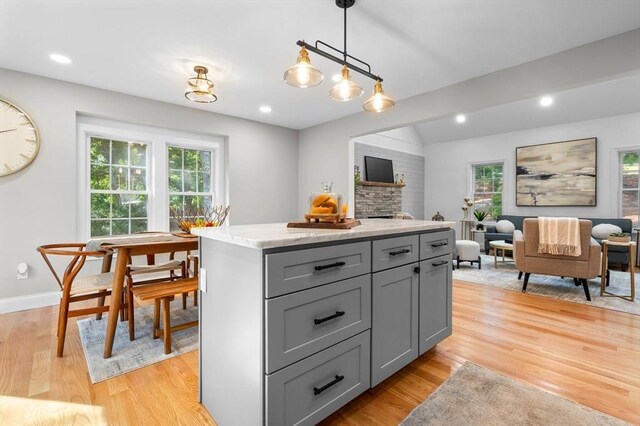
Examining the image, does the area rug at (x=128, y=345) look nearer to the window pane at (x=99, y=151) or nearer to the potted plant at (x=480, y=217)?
the window pane at (x=99, y=151)

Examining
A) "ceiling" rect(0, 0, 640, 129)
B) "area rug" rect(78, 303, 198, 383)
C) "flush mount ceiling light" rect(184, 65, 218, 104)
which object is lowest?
"area rug" rect(78, 303, 198, 383)

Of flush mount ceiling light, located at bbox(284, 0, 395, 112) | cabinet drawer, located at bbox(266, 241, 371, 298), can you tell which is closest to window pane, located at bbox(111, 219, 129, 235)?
flush mount ceiling light, located at bbox(284, 0, 395, 112)

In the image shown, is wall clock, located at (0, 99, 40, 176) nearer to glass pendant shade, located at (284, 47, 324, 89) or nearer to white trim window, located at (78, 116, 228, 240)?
white trim window, located at (78, 116, 228, 240)

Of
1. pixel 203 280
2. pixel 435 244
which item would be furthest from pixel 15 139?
pixel 435 244

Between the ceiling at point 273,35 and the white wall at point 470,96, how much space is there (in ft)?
0.40

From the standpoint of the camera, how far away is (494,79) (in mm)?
3328

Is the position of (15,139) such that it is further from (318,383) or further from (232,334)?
(318,383)

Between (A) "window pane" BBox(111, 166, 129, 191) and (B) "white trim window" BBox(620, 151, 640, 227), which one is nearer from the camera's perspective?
(A) "window pane" BBox(111, 166, 129, 191)

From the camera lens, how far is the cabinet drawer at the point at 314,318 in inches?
48.1

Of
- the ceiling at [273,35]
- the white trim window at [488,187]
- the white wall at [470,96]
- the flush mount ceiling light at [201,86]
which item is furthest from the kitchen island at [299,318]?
the white trim window at [488,187]

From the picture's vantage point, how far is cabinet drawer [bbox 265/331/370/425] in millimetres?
1240

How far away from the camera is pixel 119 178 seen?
4.03m

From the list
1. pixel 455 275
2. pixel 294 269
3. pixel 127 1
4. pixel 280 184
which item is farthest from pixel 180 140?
pixel 455 275

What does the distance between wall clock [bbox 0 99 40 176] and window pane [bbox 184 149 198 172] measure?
169cm
